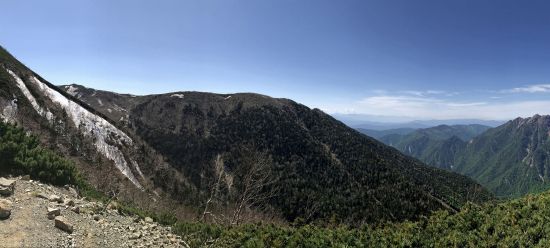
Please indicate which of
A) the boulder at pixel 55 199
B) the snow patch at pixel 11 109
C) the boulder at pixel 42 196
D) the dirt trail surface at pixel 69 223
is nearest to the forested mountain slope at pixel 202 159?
the snow patch at pixel 11 109

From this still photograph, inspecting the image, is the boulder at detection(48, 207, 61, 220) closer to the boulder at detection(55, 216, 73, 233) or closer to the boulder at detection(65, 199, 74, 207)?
the boulder at detection(55, 216, 73, 233)

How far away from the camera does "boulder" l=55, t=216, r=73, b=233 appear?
44.2 feet

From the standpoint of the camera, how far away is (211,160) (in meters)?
158

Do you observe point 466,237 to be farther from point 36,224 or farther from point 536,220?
point 36,224

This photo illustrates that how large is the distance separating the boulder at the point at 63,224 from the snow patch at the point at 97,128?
76825mm

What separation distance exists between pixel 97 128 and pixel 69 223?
9285 cm

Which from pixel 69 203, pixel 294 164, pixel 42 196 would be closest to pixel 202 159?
pixel 294 164

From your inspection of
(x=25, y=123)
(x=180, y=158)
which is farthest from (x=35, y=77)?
(x=180, y=158)

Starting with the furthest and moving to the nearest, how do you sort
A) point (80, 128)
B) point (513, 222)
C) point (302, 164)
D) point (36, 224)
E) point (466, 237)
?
point (302, 164)
point (80, 128)
point (513, 222)
point (466, 237)
point (36, 224)

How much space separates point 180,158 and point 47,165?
14159 centimetres

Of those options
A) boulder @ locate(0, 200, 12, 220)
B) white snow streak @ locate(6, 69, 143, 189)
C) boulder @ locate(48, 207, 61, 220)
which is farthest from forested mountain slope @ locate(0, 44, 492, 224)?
boulder @ locate(0, 200, 12, 220)

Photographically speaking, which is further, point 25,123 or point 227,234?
point 25,123

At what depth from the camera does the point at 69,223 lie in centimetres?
1385

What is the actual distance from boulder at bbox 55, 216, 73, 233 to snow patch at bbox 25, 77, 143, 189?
76.8 m
